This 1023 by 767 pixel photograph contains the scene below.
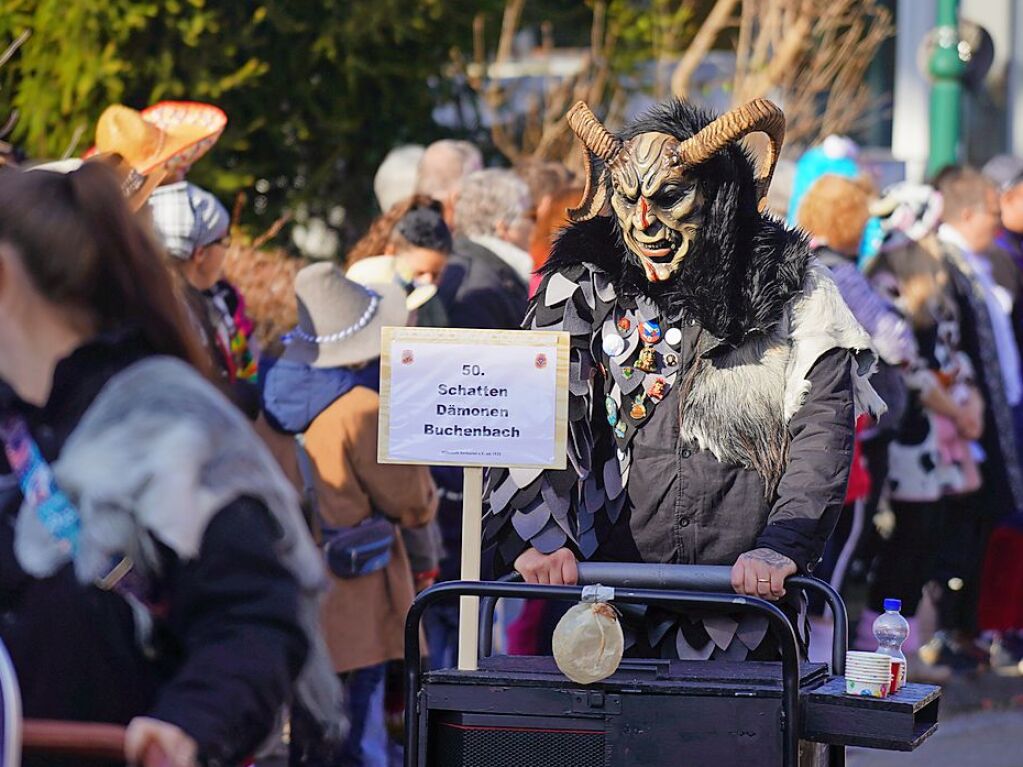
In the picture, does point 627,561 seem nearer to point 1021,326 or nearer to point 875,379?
point 875,379

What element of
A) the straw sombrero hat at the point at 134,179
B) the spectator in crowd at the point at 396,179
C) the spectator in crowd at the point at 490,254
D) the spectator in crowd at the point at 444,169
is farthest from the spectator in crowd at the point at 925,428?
the straw sombrero hat at the point at 134,179

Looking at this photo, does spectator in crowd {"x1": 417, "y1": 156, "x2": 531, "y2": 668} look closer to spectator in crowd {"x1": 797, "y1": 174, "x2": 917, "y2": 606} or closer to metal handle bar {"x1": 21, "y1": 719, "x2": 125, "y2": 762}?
spectator in crowd {"x1": 797, "y1": 174, "x2": 917, "y2": 606}

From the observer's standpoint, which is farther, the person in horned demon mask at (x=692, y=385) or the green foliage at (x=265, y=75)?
the green foliage at (x=265, y=75)

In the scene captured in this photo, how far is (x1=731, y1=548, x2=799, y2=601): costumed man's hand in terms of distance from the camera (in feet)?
13.8

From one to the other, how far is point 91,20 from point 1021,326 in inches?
192

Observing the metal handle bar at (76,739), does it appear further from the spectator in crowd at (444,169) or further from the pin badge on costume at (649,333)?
the spectator in crowd at (444,169)

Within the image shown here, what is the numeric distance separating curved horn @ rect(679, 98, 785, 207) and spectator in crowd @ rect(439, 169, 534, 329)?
3080 mm

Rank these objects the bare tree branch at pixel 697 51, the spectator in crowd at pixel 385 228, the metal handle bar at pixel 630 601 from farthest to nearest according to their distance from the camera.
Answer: the bare tree branch at pixel 697 51 < the spectator in crowd at pixel 385 228 < the metal handle bar at pixel 630 601

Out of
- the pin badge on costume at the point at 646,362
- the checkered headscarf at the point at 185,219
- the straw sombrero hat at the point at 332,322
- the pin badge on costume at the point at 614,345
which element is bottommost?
the straw sombrero hat at the point at 332,322

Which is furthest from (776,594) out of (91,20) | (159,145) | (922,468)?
(91,20)

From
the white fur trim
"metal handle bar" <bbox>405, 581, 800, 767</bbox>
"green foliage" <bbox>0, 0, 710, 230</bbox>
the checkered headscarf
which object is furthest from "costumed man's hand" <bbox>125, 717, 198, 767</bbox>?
"green foliage" <bbox>0, 0, 710, 230</bbox>

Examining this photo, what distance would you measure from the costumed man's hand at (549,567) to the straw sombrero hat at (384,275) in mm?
2673

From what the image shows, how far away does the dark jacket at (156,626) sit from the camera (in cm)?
271

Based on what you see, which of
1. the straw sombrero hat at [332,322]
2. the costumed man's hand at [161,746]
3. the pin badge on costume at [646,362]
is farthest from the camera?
the straw sombrero hat at [332,322]
